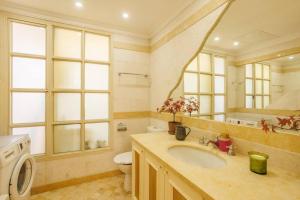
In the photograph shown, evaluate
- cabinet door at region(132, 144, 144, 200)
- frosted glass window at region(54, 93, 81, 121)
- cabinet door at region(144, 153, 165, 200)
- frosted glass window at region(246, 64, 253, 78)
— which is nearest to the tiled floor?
cabinet door at region(132, 144, 144, 200)

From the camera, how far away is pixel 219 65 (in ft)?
5.27

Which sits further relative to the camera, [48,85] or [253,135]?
[48,85]

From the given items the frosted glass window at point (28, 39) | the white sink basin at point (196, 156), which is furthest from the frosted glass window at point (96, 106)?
the white sink basin at point (196, 156)

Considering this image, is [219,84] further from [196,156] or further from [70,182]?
[70,182]

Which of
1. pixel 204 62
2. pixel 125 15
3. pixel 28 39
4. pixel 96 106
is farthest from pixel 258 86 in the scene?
pixel 28 39

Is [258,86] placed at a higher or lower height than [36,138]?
higher

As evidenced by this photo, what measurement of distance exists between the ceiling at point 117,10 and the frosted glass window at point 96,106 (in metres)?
1.20

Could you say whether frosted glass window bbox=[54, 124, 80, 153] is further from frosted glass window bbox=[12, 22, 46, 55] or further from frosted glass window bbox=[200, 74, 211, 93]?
frosted glass window bbox=[200, 74, 211, 93]

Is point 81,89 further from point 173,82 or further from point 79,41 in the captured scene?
point 173,82

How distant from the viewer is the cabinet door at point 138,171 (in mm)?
1576

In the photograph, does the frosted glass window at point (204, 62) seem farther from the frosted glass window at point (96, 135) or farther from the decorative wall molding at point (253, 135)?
the frosted glass window at point (96, 135)

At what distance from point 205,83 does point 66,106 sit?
2039mm

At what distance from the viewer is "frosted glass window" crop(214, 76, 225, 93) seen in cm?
157

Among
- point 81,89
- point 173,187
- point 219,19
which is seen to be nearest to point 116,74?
point 81,89
